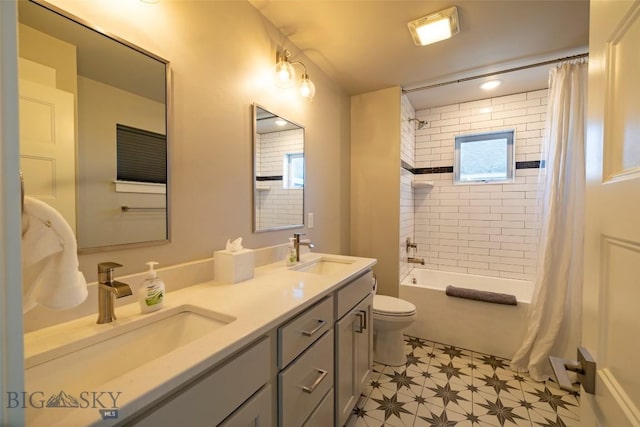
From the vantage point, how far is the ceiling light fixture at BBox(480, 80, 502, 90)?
2525 millimetres

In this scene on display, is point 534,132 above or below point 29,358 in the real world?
above

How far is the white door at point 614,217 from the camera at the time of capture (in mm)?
482

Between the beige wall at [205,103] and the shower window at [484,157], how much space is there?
7.42ft

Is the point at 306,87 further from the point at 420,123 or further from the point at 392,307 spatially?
the point at 420,123

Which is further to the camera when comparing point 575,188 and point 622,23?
point 575,188

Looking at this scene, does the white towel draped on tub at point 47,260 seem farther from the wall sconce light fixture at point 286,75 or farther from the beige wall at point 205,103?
the wall sconce light fixture at point 286,75

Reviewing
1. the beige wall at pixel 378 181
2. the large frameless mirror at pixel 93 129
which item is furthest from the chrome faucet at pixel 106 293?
the beige wall at pixel 378 181

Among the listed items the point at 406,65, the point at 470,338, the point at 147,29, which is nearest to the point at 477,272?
the point at 470,338

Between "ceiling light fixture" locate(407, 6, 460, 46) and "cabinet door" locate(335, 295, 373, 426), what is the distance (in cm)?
175

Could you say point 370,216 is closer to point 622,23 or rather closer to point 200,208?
point 200,208

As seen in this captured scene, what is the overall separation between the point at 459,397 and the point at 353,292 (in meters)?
1.12

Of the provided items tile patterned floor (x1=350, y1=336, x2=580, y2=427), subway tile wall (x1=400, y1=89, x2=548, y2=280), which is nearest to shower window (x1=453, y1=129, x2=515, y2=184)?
subway tile wall (x1=400, y1=89, x2=548, y2=280)

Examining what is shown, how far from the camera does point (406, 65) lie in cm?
217

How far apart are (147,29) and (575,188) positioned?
9.14 feet
